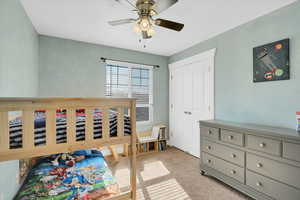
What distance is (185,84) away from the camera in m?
3.46

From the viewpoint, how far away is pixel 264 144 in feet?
5.48

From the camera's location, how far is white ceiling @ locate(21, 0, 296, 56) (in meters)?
1.81

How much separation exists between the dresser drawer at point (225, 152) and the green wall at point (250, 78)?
61 centimetres

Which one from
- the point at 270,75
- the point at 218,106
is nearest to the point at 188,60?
the point at 218,106

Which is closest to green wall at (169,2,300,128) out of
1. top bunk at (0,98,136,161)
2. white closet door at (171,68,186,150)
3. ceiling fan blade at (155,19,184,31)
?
white closet door at (171,68,186,150)

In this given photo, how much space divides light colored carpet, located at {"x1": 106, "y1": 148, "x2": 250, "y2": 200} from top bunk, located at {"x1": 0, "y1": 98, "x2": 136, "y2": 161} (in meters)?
1.13

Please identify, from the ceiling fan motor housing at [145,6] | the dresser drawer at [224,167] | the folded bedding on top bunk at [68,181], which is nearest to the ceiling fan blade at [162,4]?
the ceiling fan motor housing at [145,6]

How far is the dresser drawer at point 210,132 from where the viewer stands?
2225 millimetres

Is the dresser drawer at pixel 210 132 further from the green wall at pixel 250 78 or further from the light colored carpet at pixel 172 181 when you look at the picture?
the light colored carpet at pixel 172 181

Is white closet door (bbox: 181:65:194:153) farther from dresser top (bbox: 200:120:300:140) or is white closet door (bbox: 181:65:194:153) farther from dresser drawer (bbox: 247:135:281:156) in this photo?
dresser drawer (bbox: 247:135:281:156)

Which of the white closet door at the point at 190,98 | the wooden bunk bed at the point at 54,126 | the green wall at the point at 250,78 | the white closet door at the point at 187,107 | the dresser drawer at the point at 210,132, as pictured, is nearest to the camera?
the wooden bunk bed at the point at 54,126

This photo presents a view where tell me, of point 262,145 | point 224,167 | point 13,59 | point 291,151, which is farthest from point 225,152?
point 13,59

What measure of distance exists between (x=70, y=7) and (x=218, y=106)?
2830 millimetres

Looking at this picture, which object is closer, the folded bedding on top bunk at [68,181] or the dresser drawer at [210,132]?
the folded bedding on top bunk at [68,181]
